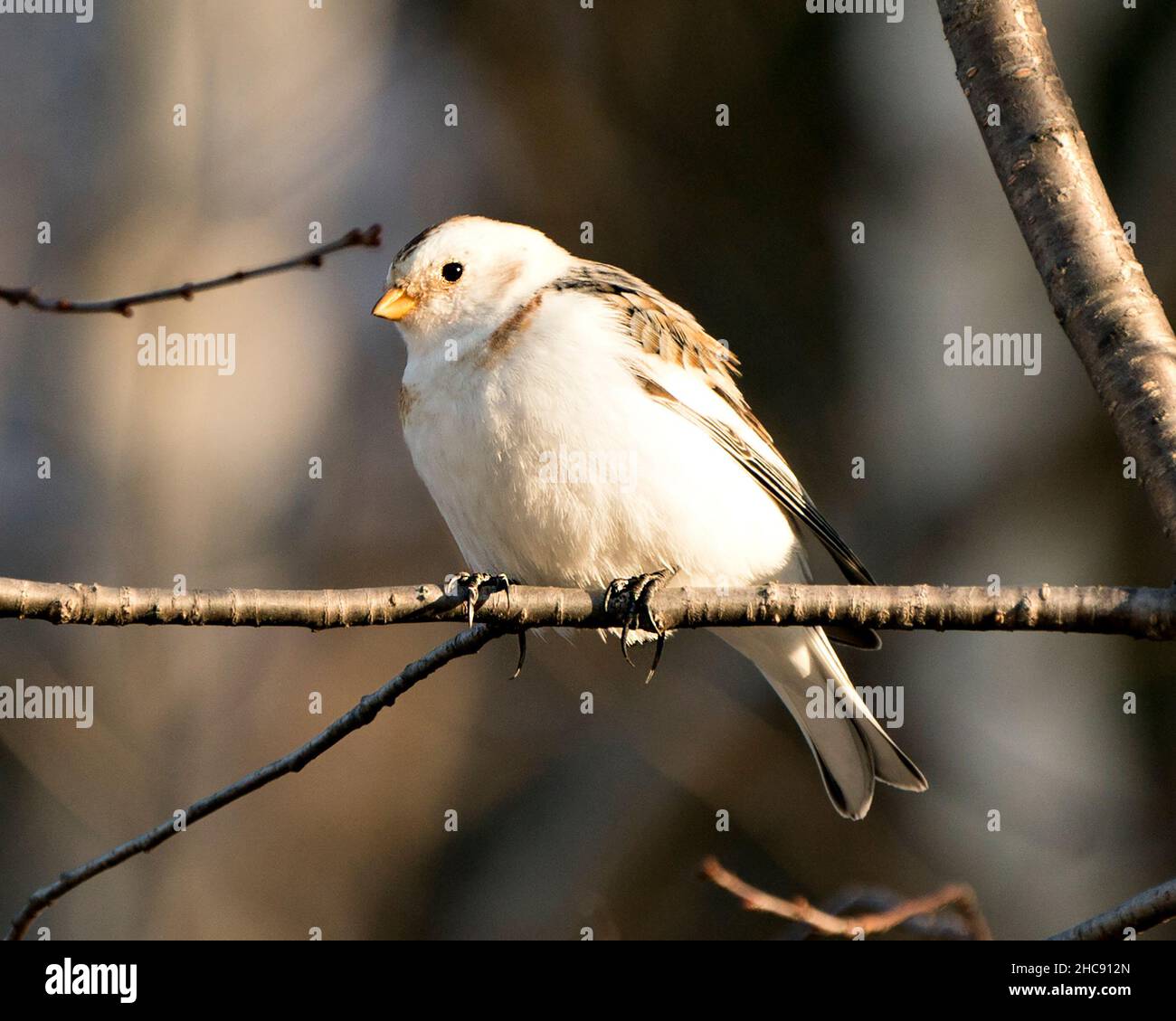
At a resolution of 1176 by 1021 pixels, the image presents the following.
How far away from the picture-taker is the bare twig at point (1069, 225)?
3.21 metres

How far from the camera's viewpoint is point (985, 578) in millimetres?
9789

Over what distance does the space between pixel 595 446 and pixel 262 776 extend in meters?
1.71

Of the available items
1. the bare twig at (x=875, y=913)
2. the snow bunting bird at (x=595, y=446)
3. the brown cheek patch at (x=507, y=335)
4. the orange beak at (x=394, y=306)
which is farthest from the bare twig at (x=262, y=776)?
the orange beak at (x=394, y=306)

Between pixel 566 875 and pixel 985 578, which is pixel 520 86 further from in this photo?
→ pixel 566 875

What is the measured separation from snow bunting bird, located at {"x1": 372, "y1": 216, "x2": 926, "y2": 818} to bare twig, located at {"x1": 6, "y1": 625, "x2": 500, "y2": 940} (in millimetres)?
737

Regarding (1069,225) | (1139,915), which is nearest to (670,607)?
(1139,915)

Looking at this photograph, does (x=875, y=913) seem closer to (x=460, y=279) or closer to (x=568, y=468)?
(x=568, y=468)

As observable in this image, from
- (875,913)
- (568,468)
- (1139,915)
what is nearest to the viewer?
(1139,915)

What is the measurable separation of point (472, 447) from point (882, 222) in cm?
770

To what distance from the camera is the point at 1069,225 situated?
3.35 meters

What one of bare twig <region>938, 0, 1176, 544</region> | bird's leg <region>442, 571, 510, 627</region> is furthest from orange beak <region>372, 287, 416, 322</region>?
bare twig <region>938, 0, 1176, 544</region>

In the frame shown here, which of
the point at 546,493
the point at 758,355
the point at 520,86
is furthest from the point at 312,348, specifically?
the point at 546,493

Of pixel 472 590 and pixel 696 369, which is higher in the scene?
→ pixel 696 369

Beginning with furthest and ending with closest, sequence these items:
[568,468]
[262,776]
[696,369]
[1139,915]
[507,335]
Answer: [696,369]
[507,335]
[568,468]
[262,776]
[1139,915]
